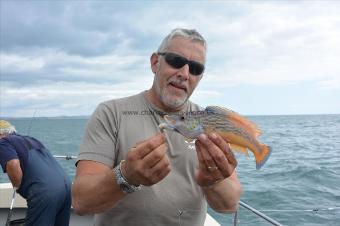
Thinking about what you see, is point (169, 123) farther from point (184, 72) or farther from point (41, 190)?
point (41, 190)

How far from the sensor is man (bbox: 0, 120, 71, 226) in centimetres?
510

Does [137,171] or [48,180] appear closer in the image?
[137,171]

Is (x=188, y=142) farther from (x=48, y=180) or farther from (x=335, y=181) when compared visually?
(x=335, y=181)

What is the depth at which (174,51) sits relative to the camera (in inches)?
122

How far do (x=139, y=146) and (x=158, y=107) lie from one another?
831 mm

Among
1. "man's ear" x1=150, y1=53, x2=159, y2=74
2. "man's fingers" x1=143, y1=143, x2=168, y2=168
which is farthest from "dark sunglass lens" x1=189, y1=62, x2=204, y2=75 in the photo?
"man's fingers" x1=143, y1=143, x2=168, y2=168

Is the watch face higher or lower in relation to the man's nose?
lower

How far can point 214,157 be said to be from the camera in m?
2.62

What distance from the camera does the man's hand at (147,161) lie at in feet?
7.79

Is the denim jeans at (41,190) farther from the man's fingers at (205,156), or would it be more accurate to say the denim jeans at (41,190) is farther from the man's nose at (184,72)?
the man's fingers at (205,156)

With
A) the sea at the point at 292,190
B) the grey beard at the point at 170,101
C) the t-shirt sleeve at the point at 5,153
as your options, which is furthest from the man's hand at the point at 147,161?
the sea at the point at 292,190

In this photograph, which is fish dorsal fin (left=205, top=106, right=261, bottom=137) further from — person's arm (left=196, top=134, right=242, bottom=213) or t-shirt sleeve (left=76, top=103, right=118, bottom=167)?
t-shirt sleeve (left=76, top=103, right=118, bottom=167)

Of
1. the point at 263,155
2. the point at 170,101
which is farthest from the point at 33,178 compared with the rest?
the point at 263,155

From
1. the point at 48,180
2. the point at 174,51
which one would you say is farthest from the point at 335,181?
the point at 174,51
